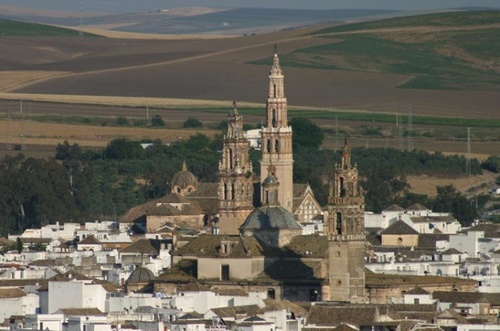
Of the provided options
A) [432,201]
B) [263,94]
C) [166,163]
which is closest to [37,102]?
[263,94]

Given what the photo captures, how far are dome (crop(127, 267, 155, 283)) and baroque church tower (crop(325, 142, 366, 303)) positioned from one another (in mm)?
7714

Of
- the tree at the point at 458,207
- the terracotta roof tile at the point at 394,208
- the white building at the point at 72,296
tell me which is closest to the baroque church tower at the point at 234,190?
the terracotta roof tile at the point at 394,208

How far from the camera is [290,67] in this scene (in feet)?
652

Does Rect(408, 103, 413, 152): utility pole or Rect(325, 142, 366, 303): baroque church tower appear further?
Rect(408, 103, 413, 152): utility pole

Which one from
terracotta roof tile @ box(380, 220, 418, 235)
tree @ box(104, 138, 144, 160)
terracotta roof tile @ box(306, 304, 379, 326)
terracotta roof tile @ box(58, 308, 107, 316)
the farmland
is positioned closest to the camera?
terracotta roof tile @ box(58, 308, 107, 316)

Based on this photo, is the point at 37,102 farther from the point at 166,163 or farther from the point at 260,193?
the point at 260,193

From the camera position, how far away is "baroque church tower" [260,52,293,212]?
105 meters

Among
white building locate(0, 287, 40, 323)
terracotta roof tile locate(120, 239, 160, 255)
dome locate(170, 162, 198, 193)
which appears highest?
dome locate(170, 162, 198, 193)

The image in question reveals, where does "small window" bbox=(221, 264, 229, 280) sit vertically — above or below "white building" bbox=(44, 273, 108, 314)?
Answer: above

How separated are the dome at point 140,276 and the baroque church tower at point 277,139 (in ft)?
56.3

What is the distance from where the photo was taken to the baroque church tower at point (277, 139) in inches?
4126

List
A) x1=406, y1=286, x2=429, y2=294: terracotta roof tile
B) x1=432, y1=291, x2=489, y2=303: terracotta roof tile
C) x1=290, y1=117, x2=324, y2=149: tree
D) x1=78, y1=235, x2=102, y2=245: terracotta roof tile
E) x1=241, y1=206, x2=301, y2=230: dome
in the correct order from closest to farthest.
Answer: x1=432, y1=291, x2=489, y2=303: terracotta roof tile → x1=406, y1=286, x2=429, y2=294: terracotta roof tile → x1=241, y1=206, x2=301, y2=230: dome → x1=78, y1=235, x2=102, y2=245: terracotta roof tile → x1=290, y1=117, x2=324, y2=149: tree

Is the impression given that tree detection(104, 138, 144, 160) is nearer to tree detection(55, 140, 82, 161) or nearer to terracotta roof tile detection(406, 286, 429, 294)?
tree detection(55, 140, 82, 161)

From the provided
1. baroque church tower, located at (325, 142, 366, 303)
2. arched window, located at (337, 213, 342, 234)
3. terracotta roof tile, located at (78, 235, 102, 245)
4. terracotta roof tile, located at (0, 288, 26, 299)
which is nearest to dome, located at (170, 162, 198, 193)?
terracotta roof tile, located at (78, 235, 102, 245)
